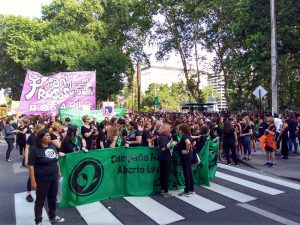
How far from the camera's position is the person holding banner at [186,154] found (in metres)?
8.79

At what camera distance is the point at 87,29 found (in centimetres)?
4497

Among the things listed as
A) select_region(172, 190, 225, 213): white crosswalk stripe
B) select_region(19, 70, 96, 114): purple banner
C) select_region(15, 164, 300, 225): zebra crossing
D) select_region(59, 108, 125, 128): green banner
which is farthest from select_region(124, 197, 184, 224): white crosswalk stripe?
select_region(59, 108, 125, 128): green banner

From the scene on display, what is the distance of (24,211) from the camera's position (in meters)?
7.72

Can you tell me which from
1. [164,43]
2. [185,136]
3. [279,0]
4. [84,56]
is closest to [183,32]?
[164,43]

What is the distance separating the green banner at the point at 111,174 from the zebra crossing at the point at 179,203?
0.27 metres

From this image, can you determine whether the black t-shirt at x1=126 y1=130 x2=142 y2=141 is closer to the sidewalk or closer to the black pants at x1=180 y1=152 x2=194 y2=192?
the black pants at x1=180 y1=152 x2=194 y2=192

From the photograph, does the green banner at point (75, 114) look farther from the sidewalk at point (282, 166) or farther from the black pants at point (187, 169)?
the black pants at point (187, 169)

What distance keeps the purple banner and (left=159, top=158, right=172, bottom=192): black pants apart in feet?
29.8

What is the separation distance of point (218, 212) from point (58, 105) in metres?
11.6

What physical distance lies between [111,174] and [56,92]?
962cm

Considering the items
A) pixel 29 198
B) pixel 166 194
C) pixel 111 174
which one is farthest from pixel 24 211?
pixel 166 194

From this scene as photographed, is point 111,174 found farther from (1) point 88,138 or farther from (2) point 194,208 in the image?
(1) point 88,138

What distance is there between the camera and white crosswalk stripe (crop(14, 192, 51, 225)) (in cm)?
705

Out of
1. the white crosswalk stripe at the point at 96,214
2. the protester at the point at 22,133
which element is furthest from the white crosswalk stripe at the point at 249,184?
the protester at the point at 22,133
